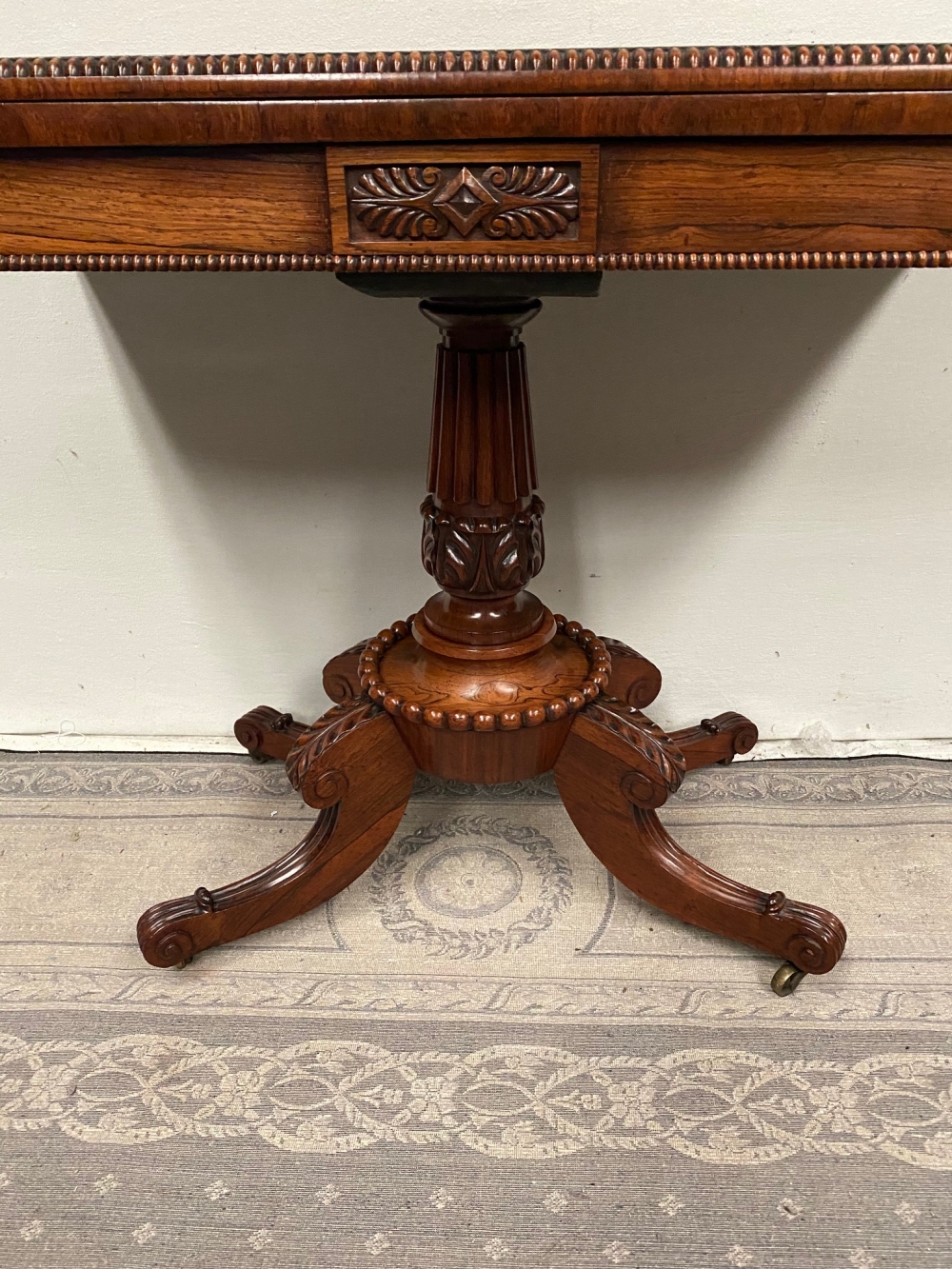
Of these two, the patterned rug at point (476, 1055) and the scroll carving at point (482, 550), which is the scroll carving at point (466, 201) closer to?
the scroll carving at point (482, 550)

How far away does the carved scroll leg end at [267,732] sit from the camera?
3.61ft

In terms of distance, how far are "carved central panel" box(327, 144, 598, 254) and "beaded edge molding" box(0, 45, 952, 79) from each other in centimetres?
4

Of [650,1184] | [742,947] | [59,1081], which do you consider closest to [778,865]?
[742,947]

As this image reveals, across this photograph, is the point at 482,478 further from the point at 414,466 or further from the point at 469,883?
the point at 469,883

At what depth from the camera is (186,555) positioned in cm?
111

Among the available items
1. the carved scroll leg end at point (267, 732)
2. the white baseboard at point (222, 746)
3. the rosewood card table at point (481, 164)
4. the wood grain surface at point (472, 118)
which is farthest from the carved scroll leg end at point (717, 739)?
the wood grain surface at point (472, 118)

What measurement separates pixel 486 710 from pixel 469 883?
24cm

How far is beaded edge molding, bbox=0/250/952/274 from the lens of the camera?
546 mm

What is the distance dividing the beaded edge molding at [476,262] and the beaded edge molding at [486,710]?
368 mm

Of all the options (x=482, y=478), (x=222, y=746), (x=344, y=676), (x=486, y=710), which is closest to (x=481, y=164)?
(x=482, y=478)

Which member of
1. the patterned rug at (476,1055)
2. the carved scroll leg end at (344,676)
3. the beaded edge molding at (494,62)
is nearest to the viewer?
A: the beaded edge molding at (494,62)

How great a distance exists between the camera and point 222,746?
118 centimetres

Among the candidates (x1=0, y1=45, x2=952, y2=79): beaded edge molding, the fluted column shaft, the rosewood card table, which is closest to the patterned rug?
the fluted column shaft

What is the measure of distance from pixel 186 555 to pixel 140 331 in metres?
0.26
